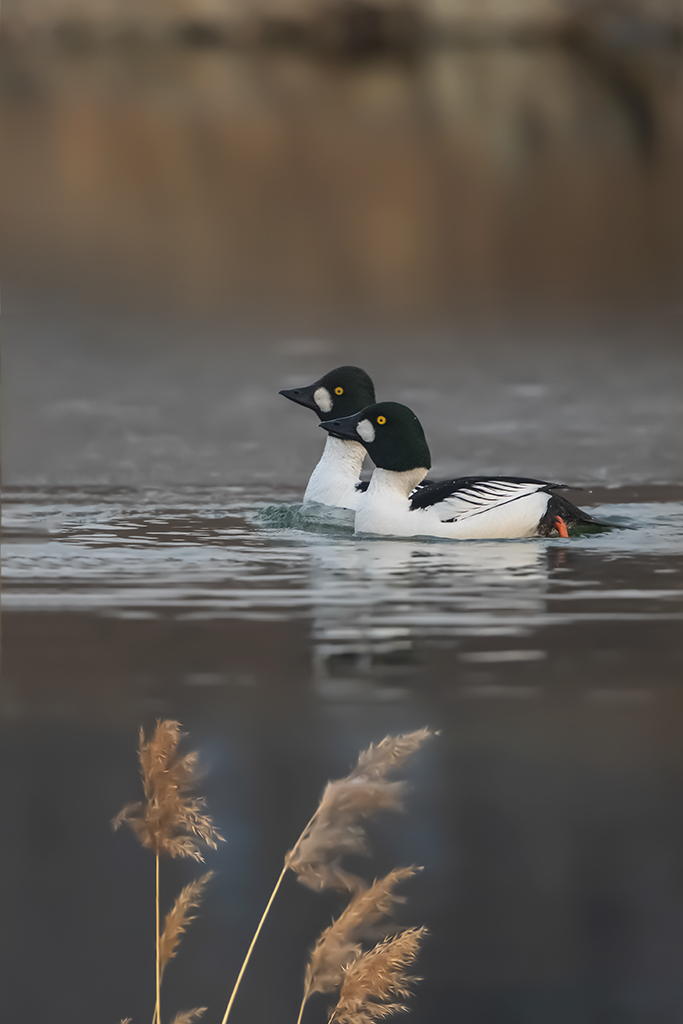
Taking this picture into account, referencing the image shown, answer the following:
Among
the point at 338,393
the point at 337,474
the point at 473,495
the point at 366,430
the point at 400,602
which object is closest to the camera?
the point at 400,602

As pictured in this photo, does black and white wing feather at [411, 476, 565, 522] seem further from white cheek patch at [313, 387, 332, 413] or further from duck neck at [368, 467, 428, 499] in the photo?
white cheek patch at [313, 387, 332, 413]

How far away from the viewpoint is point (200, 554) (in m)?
5.39

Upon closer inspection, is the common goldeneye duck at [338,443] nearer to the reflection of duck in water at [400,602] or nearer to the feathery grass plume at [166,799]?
the reflection of duck in water at [400,602]

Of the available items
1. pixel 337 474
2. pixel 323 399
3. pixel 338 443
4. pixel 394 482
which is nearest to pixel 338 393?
pixel 323 399

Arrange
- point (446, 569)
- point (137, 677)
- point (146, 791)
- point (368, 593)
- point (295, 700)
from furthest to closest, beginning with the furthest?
point (446, 569), point (368, 593), point (137, 677), point (295, 700), point (146, 791)

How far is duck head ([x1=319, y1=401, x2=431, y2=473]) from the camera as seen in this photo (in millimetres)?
5926

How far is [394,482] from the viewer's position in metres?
5.91

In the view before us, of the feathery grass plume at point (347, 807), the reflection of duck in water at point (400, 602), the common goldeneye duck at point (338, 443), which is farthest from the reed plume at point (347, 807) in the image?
the common goldeneye duck at point (338, 443)

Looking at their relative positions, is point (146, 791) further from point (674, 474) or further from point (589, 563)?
point (674, 474)

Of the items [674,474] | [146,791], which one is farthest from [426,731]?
[674,474]

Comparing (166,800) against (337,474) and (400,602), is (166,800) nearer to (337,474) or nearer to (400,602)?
(400,602)

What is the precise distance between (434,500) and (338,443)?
140cm

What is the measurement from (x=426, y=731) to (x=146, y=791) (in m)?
0.51

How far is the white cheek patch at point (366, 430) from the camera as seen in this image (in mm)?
6062
